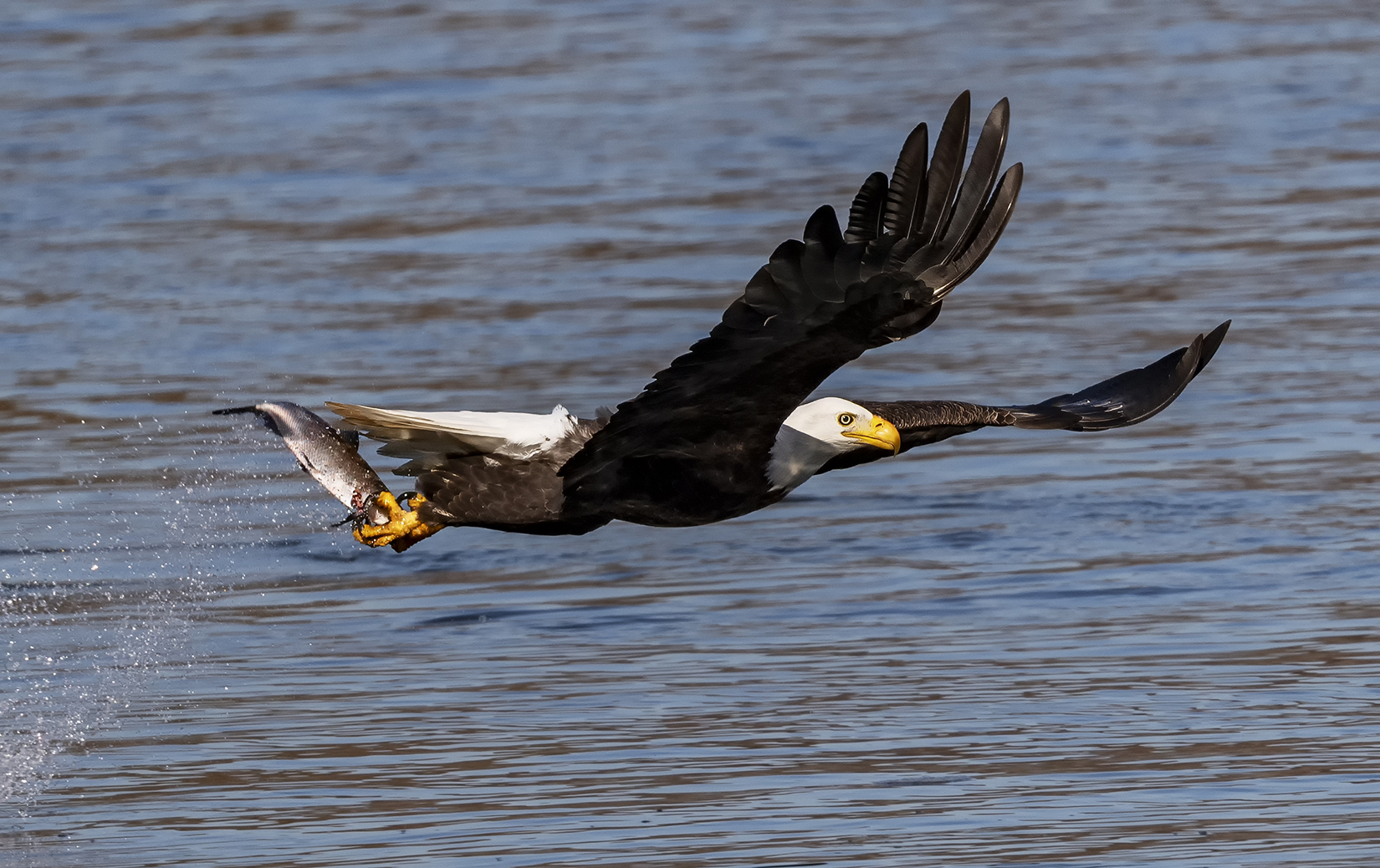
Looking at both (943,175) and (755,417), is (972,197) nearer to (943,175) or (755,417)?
(943,175)

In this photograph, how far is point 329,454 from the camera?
699cm

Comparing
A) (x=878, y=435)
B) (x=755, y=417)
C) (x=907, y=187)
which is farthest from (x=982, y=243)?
(x=878, y=435)

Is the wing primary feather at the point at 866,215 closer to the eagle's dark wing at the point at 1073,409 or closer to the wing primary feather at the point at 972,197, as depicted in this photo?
the wing primary feather at the point at 972,197

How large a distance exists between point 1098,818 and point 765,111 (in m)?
10.4

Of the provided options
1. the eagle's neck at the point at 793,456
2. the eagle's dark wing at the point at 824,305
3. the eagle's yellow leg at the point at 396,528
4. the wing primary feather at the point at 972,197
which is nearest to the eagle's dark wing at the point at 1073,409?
the eagle's neck at the point at 793,456

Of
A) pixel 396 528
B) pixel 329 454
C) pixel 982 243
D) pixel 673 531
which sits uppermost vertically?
pixel 982 243

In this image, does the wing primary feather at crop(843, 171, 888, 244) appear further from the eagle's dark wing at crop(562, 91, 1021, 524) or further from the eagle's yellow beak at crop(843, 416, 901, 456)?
the eagle's yellow beak at crop(843, 416, 901, 456)

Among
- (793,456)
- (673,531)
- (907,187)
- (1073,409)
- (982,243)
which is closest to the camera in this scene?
(907,187)

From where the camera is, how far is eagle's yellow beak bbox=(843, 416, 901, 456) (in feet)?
22.0

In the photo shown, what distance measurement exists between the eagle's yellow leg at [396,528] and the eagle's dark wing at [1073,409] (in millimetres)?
1036

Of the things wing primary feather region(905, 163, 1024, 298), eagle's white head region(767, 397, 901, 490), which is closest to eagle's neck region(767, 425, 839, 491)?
eagle's white head region(767, 397, 901, 490)

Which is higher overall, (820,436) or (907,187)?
(907,187)

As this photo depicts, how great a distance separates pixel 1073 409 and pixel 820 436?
1.24 metres

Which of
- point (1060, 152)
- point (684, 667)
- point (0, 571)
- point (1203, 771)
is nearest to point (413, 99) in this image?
point (1060, 152)
